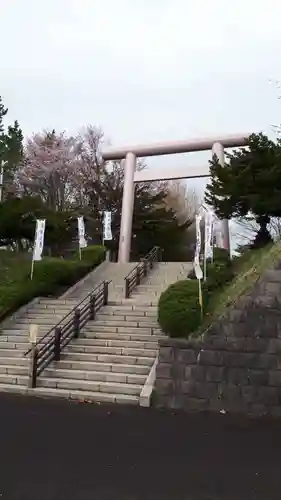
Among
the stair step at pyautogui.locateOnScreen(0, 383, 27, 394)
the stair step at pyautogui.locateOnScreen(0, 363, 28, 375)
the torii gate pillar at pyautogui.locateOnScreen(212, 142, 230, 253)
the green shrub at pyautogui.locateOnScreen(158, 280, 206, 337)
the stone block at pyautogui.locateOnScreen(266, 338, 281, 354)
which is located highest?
the torii gate pillar at pyautogui.locateOnScreen(212, 142, 230, 253)

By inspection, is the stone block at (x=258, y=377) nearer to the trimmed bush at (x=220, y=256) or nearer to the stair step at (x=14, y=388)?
the stair step at (x=14, y=388)

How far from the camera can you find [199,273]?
12.1 meters

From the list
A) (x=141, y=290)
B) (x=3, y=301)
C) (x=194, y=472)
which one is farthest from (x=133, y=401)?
(x=141, y=290)

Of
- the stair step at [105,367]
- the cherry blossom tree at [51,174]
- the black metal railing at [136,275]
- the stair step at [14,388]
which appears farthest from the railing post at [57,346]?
the cherry blossom tree at [51,174]

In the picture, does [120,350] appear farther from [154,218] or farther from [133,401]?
[154,218]

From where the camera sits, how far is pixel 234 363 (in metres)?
10.1

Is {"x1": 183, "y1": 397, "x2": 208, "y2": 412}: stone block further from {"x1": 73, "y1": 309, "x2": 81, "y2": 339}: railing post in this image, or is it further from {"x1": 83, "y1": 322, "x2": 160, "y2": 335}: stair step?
{"x1": 73, "y1": 309, "x2": 81, "y2": 339}: railing post

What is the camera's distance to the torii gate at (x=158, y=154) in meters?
24.2

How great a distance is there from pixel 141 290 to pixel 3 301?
5196 mm

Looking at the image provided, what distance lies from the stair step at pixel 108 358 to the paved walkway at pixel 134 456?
104 inches

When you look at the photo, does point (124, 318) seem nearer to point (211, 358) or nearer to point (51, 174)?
point (211, 358)

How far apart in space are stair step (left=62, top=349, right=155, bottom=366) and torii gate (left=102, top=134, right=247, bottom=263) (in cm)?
1225

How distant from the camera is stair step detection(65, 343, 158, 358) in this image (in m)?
12.7

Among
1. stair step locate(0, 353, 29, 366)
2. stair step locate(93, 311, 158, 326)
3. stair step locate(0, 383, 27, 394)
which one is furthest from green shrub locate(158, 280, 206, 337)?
stair step locate(0, 353, 29, 366)
